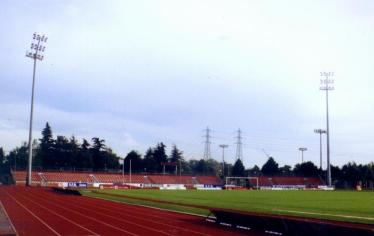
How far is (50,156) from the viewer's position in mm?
128125

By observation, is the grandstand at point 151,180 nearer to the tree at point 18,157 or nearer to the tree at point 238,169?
the tree at point 238,169

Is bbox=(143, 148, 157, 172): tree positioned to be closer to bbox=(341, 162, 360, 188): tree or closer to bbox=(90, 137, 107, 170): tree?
bbox=(90, 137, 107, 170): tree

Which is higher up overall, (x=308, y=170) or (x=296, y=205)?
(x=308, y=170)

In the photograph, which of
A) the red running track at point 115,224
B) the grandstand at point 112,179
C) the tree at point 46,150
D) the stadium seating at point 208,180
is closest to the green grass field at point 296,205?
the red running track at point 115,224

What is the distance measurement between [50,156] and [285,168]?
64.0 metres

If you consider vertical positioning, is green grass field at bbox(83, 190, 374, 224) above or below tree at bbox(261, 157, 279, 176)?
below

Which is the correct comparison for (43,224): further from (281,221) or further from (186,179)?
(186,179)

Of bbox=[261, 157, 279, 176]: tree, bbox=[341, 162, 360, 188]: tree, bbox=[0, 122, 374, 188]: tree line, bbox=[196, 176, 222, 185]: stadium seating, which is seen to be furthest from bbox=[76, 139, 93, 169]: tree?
bbox=[341, 162, 360, 188]: tree

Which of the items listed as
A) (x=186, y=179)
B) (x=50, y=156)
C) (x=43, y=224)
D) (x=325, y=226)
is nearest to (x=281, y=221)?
(x=325, y=226)

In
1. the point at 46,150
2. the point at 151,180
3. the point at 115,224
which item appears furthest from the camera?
the point at 46,150

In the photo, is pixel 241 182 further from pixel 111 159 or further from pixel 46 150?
pixel 46 150

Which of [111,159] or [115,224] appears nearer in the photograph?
[115,224]

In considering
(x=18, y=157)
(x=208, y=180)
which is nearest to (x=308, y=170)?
(x=208, y=180)

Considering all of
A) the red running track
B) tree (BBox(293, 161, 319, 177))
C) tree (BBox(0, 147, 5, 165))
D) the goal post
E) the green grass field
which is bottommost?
the red running track
